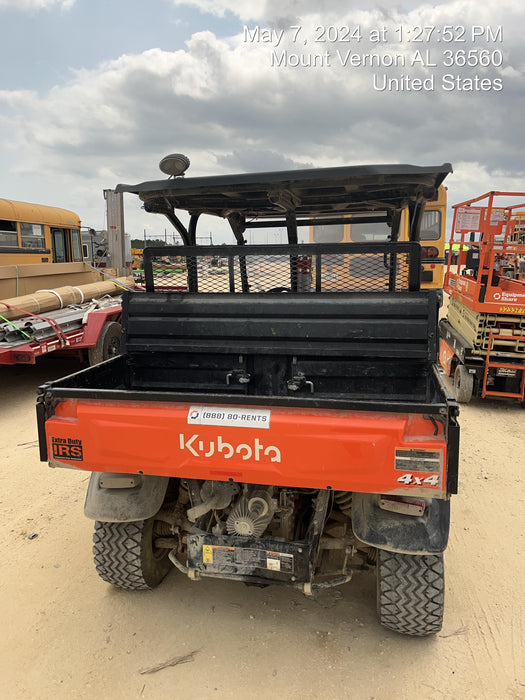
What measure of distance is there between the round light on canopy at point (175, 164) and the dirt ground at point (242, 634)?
2.51m

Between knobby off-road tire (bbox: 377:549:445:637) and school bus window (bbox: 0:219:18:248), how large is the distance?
27.0 ft

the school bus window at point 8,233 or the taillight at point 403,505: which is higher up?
the school bus window at point 8,233

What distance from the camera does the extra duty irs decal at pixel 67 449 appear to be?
93.4 inches

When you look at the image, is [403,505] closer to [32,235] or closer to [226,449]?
[226,449]

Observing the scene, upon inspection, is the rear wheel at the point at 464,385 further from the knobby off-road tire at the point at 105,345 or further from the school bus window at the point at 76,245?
the school bus window at the point at 76,245

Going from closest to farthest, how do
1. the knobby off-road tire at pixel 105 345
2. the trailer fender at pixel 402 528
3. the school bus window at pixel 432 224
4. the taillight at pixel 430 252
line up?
the trailer fender at pixel 402 528 → the knobby off-road tire at pixel 105 345 → the taillight at pixel 430 252 → the school bus window at pixel 432 224

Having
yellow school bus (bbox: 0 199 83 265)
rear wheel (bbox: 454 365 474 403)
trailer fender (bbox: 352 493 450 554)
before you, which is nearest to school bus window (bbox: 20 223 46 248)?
yellow school bus (bbox: 0 199 83 265)

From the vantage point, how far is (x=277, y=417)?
215 cm

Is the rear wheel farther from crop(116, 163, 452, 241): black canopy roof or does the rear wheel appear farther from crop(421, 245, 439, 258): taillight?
crop(116, 163, 452, 241): black canopy roof

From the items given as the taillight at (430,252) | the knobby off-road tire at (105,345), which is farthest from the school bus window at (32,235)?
the taillight at (430,252)

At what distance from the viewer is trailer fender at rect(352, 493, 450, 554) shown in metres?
2.28

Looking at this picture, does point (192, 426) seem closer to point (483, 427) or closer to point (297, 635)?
point (297, 635)

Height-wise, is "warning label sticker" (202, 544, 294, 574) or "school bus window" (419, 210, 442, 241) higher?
"school bus window" (419, 210, 442, 241)

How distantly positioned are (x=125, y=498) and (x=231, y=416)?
3.00 ft
